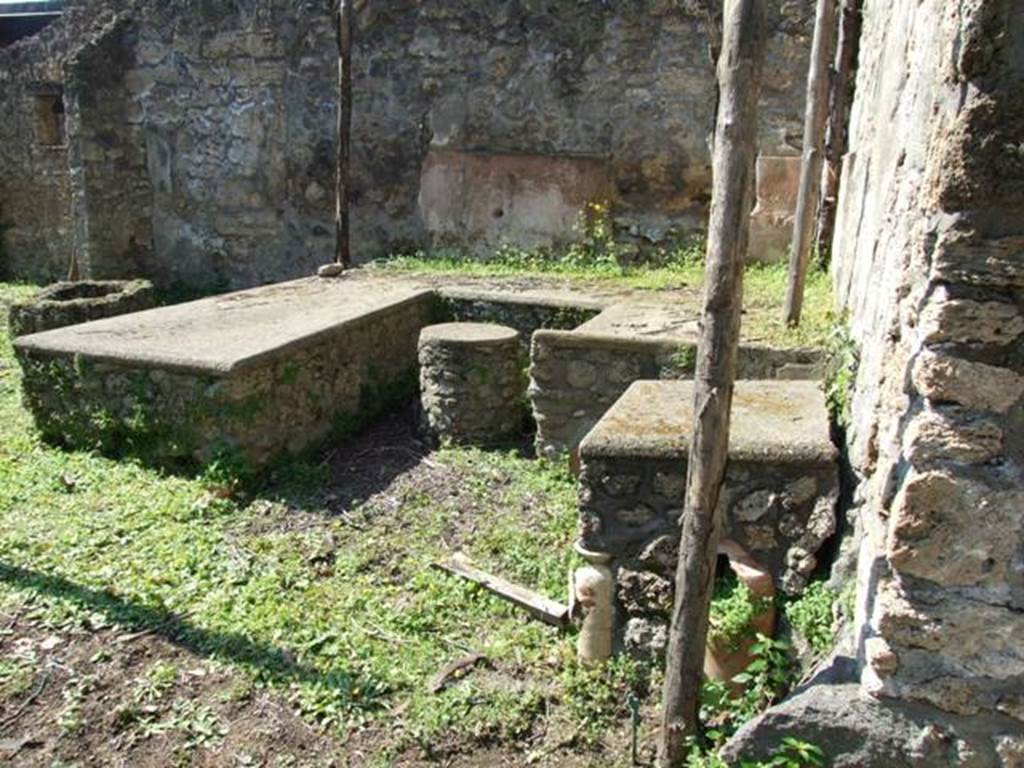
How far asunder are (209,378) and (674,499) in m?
2.75

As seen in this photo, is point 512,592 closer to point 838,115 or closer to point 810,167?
point 810,167

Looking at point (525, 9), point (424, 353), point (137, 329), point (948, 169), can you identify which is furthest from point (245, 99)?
point (948, 169)

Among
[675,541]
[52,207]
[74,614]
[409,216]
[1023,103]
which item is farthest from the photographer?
[52,207]

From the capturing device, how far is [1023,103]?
1.90 meters

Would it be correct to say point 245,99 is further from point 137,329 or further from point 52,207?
point 137,329

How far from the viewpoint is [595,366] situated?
16.3 feet

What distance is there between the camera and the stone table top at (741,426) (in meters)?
3.04

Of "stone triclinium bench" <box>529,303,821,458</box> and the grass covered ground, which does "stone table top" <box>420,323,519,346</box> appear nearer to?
"stone triclinium bench" <box>529,303,821,458</box>

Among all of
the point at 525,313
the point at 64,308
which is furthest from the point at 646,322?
the point at 64,308

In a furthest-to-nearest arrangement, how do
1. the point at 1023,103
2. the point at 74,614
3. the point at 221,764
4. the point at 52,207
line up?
the point at 52,207, the point at 74,614, the point at 221,764, the point at 1023,103

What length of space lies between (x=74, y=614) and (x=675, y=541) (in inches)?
95.7

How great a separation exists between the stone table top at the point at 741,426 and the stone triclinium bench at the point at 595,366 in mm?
812

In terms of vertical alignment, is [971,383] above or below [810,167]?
below

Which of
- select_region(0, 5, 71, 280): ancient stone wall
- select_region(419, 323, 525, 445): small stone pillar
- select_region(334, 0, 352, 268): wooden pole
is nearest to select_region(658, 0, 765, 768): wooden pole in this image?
select_region(419, 323, 525, 445): small stone pillar
